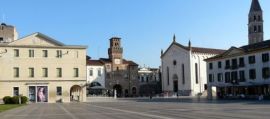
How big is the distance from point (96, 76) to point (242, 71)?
4540cm

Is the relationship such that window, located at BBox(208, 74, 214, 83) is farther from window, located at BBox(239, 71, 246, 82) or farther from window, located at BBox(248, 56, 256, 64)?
window, located at BBox(248, 56, 256, 64)

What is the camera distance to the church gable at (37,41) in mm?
70188

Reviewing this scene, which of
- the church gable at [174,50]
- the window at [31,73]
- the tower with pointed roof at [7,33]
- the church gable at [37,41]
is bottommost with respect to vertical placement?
the window at [31,73]

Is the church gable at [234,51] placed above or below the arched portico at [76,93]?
above

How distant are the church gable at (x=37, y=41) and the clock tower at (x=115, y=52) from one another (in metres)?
41.3

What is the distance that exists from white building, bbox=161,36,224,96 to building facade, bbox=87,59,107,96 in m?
16.4

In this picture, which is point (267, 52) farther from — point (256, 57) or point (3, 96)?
point (3, 96)

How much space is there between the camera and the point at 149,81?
4806 inches

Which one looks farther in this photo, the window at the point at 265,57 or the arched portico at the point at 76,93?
the arched portico at the point at 76,93

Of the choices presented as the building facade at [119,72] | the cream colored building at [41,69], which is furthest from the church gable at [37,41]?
the building facade at [119,72]

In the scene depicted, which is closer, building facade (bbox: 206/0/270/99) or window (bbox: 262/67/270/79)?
window (bbox: 262/67/270/79)

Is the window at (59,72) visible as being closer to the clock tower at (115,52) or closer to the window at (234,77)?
the window at (234,77)

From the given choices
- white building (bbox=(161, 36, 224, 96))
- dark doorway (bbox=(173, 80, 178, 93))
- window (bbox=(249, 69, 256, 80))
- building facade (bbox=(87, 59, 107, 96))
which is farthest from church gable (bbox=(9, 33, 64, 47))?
dark doorway (bbox=(173, 80, 178, 93))

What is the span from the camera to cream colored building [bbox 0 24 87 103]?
69.5 meters
